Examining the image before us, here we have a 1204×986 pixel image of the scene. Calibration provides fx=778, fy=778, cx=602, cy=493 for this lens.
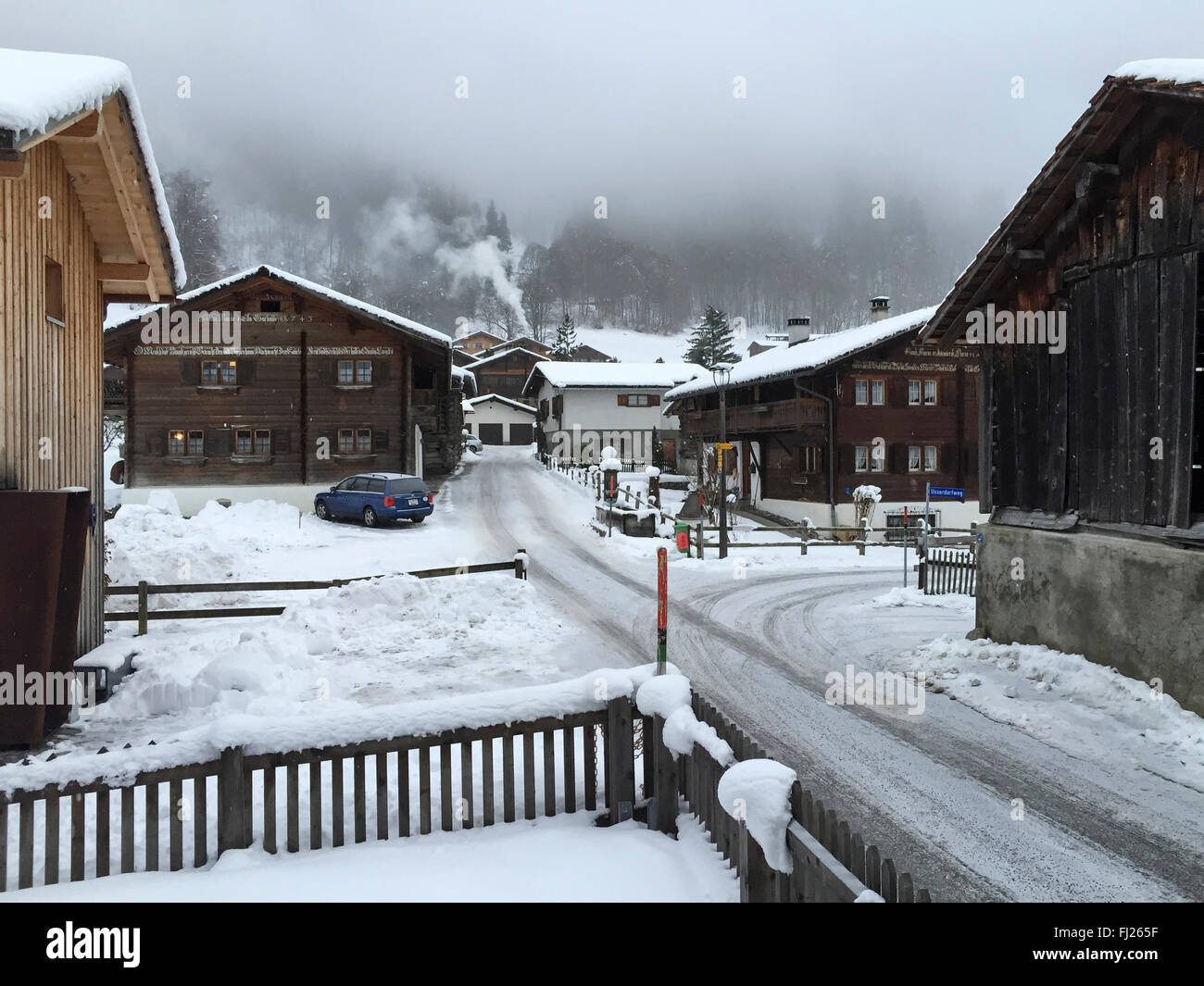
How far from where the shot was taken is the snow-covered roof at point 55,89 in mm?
6270

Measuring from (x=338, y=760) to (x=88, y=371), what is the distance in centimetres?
893

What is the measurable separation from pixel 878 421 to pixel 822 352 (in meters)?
3.77

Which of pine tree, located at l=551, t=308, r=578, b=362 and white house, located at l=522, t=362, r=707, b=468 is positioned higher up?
pine tree, located at l=551, t=308, r=578, b=362

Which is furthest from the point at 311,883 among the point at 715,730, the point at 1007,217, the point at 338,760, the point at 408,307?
the point at 408,307

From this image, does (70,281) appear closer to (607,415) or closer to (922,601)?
(922,601)

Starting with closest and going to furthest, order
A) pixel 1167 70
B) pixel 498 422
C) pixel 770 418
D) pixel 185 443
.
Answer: pixel 1167 70 < pixel 185 443 < pixel 770 418 < pixel 498 422

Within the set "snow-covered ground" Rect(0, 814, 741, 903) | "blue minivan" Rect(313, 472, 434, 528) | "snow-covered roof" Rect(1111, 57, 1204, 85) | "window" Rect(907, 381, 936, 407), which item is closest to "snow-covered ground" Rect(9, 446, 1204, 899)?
"snow-covered ground" Rect(0, 814, 741, 903)

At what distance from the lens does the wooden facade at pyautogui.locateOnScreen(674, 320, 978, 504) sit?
32406 mm

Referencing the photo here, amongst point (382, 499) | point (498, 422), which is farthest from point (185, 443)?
point (498, 422)

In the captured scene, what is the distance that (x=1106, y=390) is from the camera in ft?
32.7

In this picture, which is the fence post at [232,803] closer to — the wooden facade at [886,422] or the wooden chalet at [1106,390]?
the wooden chalet at [1106,390]

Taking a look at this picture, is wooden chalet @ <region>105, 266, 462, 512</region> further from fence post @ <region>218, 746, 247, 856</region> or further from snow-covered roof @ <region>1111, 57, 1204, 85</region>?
fence post @ <region>218, 746, 247, 856</region>

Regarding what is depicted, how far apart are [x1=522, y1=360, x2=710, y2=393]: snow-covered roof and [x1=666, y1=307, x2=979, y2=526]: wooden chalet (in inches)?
797

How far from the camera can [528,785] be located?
5.71m
